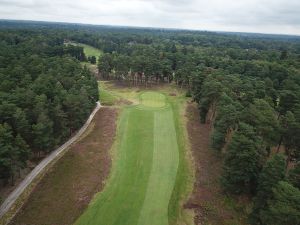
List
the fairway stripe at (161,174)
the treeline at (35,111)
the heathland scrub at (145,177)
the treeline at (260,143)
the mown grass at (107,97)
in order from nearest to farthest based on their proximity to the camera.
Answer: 1. the treeline at (260,143)
2. the heathland scrub at (145,177)
3. the fairway stripe at (161,174)
4. the treeline at (35,111)
5. the mown grass at (107,97)

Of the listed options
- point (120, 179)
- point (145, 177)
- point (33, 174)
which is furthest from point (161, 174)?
point (33, 174)

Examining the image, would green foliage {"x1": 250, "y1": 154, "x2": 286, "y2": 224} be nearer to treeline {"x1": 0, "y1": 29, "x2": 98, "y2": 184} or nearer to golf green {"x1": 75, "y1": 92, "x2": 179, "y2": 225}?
golf green {"x1": 75, "y1": 92, "x2": 179, "y2": 225}

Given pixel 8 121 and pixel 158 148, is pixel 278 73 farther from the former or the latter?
pixel 8 121

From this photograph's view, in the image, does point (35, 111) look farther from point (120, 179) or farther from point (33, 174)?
point (120, 179)

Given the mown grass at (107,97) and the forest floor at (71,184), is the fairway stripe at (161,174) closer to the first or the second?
the forest floor at (71,184)

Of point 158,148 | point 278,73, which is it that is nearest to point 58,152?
point 158,148

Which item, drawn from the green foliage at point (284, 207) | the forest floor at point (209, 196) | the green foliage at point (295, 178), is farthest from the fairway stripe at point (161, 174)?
the green foliage at point (295, 178)

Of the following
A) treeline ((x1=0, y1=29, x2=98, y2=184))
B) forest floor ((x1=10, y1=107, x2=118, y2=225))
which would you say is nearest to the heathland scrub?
forest floor ((x1=10, y1=107, x2=118, y2=225))
